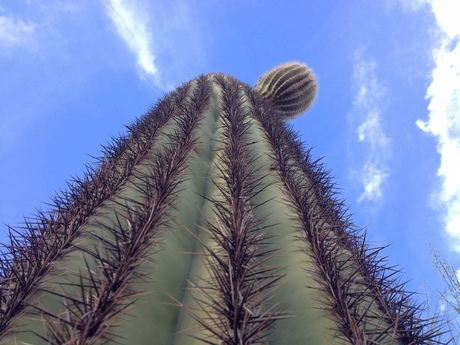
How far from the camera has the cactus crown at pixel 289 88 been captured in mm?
8352

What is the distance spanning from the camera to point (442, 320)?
2.63 m

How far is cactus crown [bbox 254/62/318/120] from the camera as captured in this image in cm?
835

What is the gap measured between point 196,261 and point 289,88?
19.2ft

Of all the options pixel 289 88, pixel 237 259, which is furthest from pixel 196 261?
pixel 289 88

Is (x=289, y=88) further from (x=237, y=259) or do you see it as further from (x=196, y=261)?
(x=237, y=259)

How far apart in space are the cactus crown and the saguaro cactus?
12.3ft

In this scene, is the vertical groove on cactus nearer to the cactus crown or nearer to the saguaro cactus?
the saguaro cactus

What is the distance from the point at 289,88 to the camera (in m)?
8.38

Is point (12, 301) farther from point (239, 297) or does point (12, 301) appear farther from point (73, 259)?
point (239, 297)

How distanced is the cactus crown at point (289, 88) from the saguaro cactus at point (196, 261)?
374cm

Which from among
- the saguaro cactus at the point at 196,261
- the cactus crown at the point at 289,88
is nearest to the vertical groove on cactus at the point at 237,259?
the saguaro cactus at the point at 196,261

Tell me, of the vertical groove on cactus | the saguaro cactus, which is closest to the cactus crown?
the vertical groove on cactus

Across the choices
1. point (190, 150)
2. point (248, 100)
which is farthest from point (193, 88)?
point (190, 150)

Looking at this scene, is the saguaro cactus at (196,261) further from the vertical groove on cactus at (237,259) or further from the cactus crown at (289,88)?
the cactus crown at (289,88)
